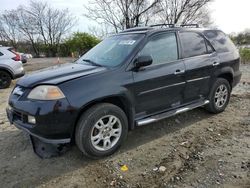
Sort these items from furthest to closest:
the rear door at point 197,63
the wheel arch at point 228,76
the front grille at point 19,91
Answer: the wheel arch at point 228,76, the rear door at point 197,63, the front grille at point 19,91

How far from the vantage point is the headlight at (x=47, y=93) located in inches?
123

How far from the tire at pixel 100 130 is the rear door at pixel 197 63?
1.45 m

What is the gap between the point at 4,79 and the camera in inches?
360

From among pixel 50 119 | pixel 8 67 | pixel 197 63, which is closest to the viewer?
pixel 50 119

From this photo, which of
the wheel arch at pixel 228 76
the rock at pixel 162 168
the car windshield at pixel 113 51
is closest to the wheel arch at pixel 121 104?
the car windshield at pixel 113 51

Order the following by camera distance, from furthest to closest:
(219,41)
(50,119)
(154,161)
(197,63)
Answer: (219,41) < (197,63) < (154,161) < (50,119)

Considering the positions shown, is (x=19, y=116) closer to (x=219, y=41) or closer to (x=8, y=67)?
(x=219, y=41)

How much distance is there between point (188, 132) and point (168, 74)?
1.10 meters

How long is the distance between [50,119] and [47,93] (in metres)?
0.33

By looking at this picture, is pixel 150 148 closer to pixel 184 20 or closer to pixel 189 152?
pixel 189 152

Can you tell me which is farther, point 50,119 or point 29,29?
point 29,29

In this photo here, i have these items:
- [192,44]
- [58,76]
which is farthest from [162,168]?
[192,44]

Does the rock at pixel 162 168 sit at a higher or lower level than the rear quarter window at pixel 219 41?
lower

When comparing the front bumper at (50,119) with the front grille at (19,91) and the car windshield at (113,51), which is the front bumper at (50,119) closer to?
the front grille at (19,91)
